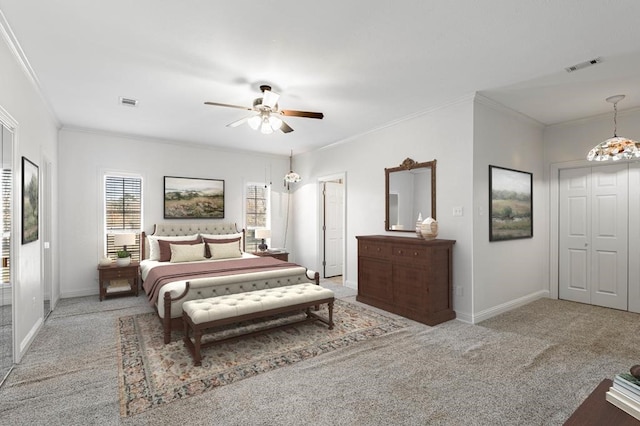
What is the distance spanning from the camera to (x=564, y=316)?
4.28m

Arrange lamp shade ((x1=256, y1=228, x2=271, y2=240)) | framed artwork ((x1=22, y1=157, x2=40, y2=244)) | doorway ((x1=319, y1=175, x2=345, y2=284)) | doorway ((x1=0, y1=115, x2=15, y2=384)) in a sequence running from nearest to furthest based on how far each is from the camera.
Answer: doorway ((x1=0, y1=115, x2=15, y2=384)), framed artwork ((x1=22, y1=157, x2=40, y2=244)), lamp shade ((x1=256, y1=228, x2=271, y2=240)), doorway ((x1=319, y1=175, x2=345, y2=284))

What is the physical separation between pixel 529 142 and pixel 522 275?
6.73ft

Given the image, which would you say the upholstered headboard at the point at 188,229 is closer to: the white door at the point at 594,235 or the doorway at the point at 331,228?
the doorway at the point at 331,228

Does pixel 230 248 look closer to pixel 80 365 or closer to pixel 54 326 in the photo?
pixel 54 326

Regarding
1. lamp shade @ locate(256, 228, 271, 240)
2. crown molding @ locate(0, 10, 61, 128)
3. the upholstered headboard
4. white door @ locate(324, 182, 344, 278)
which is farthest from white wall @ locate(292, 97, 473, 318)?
crown molding @ locate(0, 10, 61, 128)

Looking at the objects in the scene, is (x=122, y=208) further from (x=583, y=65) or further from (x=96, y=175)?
(x=583, y=65)

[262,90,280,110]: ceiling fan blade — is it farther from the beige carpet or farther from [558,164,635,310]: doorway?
[558,164,635,310]: doorway

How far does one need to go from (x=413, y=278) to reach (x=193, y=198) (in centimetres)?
449

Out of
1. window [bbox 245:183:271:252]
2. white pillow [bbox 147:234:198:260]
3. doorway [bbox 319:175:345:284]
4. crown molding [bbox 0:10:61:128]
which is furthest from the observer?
window [bbox 245:183:271:252]

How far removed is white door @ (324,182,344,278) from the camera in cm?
696

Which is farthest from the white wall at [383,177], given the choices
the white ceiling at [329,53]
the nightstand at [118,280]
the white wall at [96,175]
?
the nightstand at [118,280]

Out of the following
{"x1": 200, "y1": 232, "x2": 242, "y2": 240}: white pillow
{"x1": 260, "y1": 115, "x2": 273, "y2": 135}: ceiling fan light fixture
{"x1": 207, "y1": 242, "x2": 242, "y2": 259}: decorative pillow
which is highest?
{"x1": 260, "y1": 115, "x2": 273, "y2": 135}: ceiling fan light fixture

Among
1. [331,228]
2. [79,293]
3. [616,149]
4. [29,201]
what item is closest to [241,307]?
[29,201]

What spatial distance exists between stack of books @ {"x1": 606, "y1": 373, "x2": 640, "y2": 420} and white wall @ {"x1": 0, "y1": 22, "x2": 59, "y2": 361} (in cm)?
436
